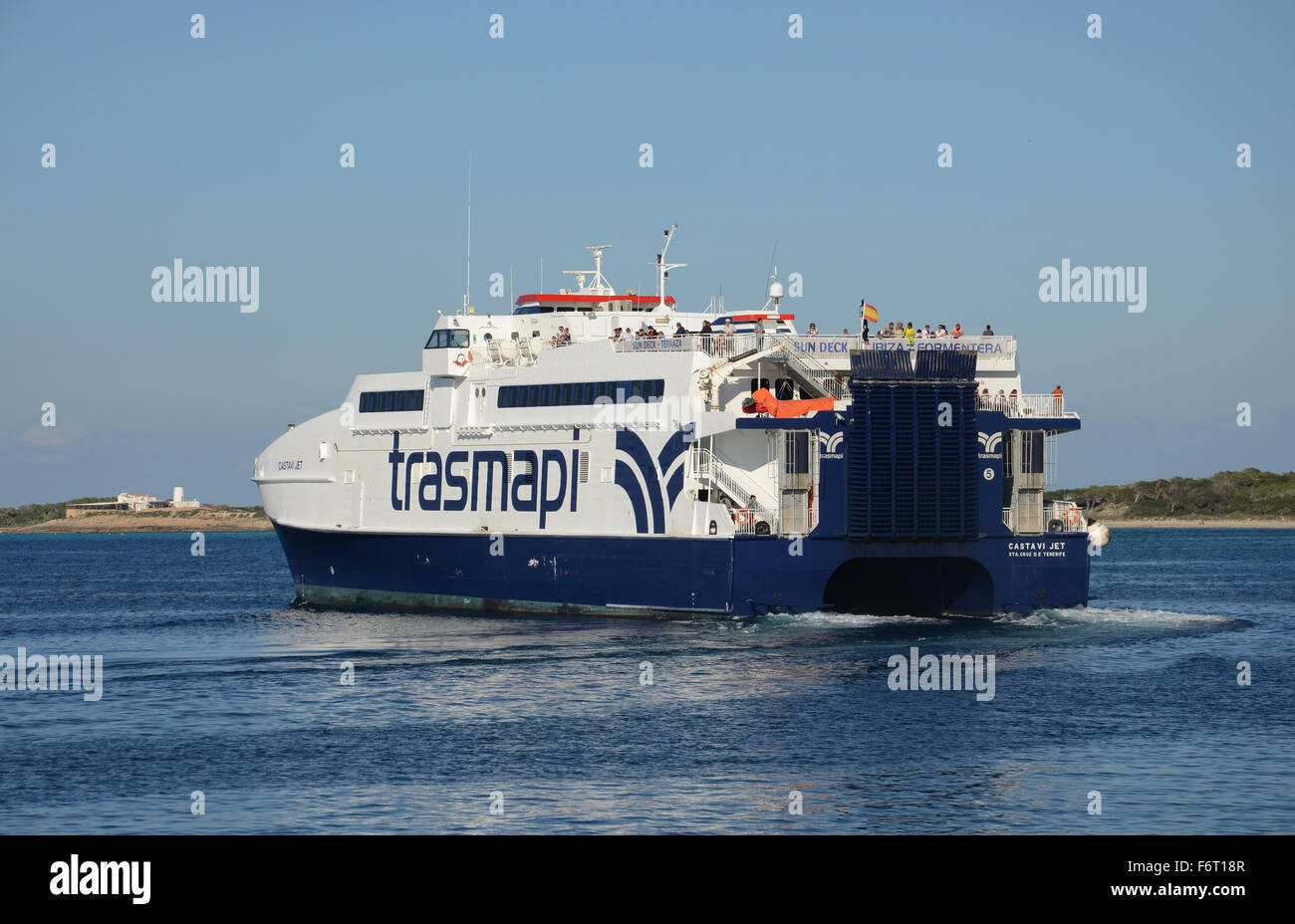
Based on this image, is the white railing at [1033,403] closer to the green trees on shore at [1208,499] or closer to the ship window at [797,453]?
the ship window at [797,453]

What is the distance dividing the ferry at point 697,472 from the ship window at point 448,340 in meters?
0.10

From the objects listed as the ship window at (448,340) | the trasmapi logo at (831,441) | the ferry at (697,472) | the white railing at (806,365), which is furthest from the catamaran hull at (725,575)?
the ship window at (448,340)

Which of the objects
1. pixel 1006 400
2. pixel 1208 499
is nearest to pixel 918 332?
pixel 1006 400

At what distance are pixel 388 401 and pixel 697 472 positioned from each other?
13.0 metres

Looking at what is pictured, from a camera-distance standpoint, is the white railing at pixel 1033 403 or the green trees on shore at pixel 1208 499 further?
the green trees on shore at pixel 1208 499

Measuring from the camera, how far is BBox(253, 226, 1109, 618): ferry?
36.8 meters

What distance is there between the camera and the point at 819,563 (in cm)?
3738

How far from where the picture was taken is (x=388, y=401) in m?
48.0

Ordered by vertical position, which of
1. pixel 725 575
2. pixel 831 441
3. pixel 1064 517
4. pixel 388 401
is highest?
pixel 388 401

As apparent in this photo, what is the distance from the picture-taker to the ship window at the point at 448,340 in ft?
151

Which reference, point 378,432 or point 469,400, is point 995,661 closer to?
point 469,400

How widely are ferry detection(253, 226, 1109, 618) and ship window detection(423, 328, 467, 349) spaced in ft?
0.32

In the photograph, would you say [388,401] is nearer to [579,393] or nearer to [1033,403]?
[579,393]
